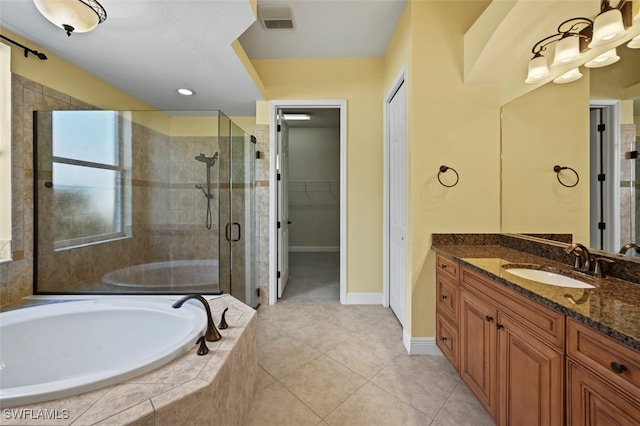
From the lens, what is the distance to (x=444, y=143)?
2.01 metres

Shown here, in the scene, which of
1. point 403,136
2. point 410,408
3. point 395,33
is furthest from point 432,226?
point 395,33

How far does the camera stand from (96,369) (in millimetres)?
1526

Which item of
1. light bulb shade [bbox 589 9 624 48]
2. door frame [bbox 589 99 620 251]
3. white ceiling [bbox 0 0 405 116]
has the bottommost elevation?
door frame [bbox 589 99 620 251]

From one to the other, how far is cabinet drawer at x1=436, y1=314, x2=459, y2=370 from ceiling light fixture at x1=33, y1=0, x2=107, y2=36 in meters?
2.84

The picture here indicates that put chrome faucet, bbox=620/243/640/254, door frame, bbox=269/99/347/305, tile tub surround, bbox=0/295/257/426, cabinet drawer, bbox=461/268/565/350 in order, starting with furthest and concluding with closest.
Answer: door frame, bbox=269/99/347/305
chrome faucet, bbox=620/243/640/254
cabinet drawer, bbox=461/268/565/350
tile tub surround, bbox=0/295/257/426

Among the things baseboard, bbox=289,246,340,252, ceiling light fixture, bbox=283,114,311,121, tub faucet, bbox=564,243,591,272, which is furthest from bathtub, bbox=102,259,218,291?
baseboard, bbox=289,246,340,252

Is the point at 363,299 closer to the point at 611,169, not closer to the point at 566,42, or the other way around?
the point at 611,169

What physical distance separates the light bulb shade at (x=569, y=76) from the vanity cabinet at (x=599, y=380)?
1.48 m

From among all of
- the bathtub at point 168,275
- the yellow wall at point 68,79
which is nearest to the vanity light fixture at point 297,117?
the yellow wall at point 68,79

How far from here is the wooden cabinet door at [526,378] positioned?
3.10 feet

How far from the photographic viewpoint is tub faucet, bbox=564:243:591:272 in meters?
1.30

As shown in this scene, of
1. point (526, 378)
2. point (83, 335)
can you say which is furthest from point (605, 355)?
point (83, 335)

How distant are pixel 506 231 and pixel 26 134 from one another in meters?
3.76

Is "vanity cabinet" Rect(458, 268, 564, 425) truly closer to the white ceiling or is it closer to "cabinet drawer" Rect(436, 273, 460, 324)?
"cabinet drawer" Rect(436, 273, 460, 324)
